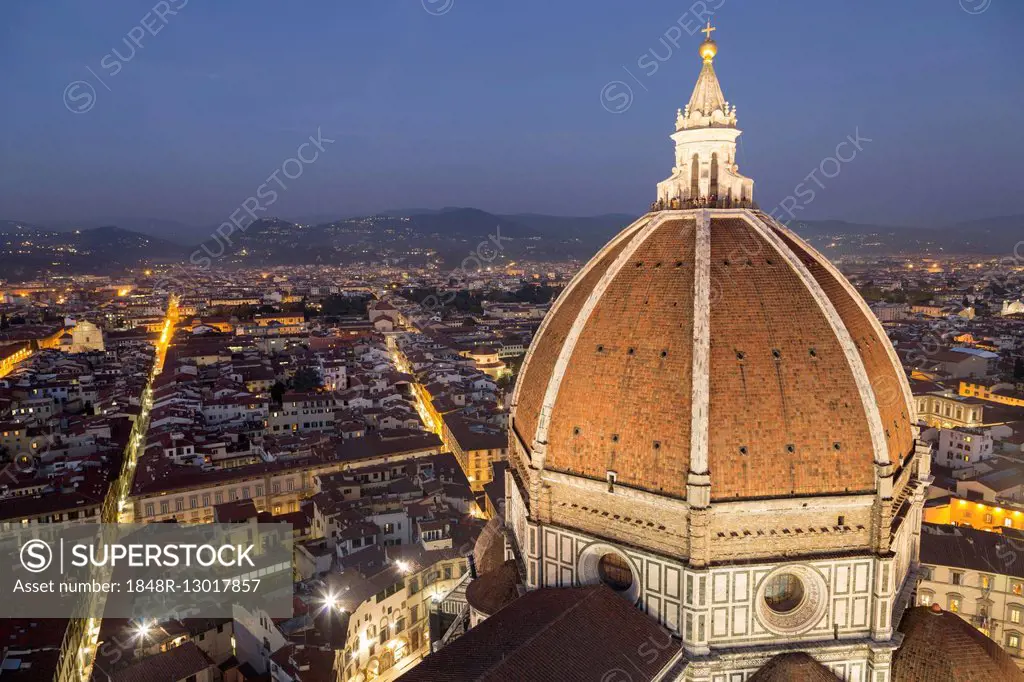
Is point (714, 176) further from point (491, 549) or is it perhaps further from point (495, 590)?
point (491, 549)

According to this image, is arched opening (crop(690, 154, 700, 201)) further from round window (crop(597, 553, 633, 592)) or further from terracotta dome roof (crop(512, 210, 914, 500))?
round window (crop(597, 553, 633, 592))

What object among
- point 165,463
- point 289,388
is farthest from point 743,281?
point 289,388

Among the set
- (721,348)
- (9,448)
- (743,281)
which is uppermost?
(743,281)

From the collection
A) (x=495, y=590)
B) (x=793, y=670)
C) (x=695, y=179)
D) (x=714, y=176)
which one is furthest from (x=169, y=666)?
(x=714, y=176)

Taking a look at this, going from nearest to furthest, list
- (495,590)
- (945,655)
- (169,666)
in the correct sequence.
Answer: (945,655) → (495,590) → (169,666)

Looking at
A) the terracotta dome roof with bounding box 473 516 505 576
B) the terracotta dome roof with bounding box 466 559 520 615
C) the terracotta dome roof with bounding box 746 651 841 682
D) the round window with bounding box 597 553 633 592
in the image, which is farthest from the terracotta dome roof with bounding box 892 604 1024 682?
the terracotta dome roof with bounding box 473 516 505 576

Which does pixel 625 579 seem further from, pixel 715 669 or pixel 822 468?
pixel 822 468

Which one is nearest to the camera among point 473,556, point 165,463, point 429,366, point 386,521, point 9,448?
point 473,556

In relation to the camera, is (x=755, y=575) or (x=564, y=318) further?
(x=564, y=318)
